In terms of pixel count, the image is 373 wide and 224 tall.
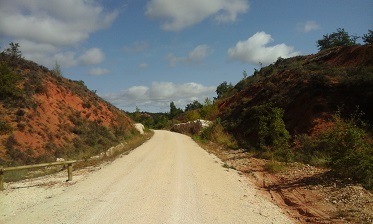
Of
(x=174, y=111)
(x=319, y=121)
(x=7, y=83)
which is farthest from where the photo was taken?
(x=174, y=111)

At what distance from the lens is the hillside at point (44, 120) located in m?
23.5

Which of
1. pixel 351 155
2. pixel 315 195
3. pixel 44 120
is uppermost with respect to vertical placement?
pixel 44 120

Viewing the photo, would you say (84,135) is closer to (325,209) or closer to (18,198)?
(18,198)

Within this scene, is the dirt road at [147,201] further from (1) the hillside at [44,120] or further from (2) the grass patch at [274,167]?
(1) the hillside at [44,120]

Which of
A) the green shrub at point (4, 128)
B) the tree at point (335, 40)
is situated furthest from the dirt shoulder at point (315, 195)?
the tree at point (335, 40)

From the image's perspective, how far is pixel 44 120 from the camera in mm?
29125

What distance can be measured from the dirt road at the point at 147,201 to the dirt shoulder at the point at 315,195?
56cm

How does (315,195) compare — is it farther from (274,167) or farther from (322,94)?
(322,94)

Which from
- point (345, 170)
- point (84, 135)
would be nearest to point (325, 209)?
point (345, 170)

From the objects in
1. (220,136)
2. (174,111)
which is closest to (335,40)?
(220,136)

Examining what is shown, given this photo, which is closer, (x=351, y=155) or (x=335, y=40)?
(x=351, y=155)

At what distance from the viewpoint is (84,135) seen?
31031mm

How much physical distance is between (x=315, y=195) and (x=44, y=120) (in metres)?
25.1

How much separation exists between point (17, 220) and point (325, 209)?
762 cm
